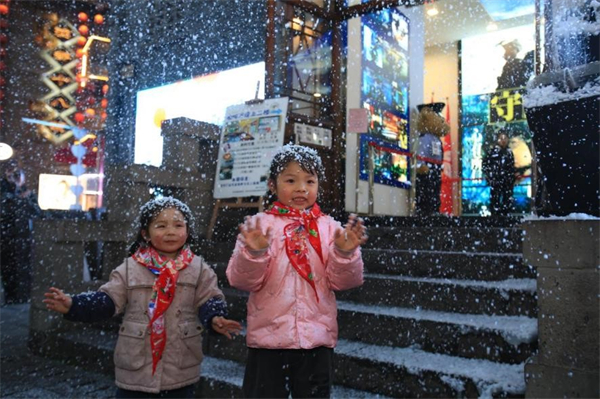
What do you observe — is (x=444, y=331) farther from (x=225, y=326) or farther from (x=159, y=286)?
(x=159, y=286)

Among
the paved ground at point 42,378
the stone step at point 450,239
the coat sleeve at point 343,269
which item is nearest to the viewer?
the coat sleeve at point 343,269

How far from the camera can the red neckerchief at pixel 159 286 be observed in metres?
2.73

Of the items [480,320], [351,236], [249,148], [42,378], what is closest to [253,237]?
[351,236]

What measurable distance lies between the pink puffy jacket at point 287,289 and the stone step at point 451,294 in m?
1.96

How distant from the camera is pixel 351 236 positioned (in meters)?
2.44

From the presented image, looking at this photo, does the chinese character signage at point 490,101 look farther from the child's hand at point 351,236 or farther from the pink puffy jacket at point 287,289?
the child's hand at point 351,236

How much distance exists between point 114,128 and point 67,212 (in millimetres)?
3194

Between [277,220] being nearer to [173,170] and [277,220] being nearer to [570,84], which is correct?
[570,84]

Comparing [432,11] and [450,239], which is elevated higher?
[432,11]

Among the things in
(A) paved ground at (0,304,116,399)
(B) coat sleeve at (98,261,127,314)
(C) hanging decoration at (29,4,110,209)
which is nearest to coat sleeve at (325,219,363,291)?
(B) coat sleeve at (98,261,127,314)

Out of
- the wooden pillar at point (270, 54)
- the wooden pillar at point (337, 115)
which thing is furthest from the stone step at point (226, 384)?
the wooden pillar at point (337, 115)

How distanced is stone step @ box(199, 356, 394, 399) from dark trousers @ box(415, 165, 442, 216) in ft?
21.6

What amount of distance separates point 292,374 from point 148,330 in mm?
805

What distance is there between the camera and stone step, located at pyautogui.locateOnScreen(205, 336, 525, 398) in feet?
10.7
